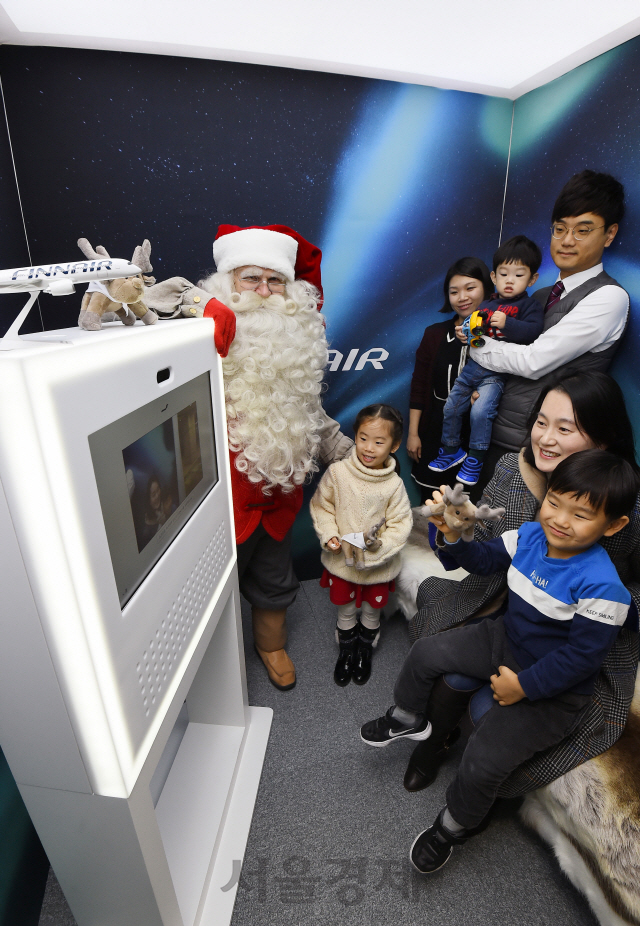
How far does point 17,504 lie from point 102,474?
119 millimetres

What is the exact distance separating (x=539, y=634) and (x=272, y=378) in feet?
3.51

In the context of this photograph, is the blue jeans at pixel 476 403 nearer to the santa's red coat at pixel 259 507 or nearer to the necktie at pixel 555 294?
the necktie at pixel 555 294

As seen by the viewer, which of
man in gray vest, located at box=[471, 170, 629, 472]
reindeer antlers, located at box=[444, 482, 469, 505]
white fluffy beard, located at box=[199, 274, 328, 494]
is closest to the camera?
reindeer antlers, located at box=[444, 482, 469, 505]

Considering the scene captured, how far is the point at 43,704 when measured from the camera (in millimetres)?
733

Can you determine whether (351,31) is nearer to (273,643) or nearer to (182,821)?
(273,643)

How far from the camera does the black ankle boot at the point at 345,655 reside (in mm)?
1953

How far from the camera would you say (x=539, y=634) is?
125cm

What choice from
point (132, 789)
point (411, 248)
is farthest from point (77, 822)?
point (411, 248)

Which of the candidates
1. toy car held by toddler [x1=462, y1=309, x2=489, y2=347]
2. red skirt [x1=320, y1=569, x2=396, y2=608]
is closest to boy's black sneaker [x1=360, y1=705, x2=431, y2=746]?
red skirt [x1=320, y1=569, x2=396, y2=608]

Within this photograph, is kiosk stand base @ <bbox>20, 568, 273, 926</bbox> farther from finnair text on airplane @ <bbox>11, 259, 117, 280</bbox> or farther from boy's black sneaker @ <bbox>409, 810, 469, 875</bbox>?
finnair text on airplane @ <bbox>11, 259, 117, 280</bbox>

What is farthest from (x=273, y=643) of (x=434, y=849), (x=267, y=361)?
(x=267, y=361)

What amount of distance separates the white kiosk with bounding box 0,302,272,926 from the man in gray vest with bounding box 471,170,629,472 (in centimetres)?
122

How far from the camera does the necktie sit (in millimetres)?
1786

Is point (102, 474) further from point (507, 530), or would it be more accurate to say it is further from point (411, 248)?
point (411, 248)
